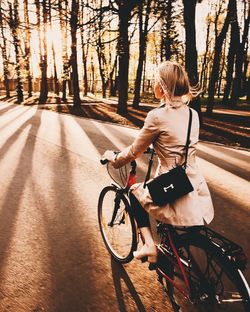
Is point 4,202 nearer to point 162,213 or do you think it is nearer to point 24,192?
point 24,192

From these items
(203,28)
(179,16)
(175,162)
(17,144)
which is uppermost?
(203,28)

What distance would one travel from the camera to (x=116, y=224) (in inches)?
155

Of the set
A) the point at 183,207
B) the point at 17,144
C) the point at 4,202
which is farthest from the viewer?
the point at 17,144

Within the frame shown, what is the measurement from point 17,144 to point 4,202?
15.0 feet

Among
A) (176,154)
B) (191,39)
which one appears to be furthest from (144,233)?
(191,39)

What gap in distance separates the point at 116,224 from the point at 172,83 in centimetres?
214

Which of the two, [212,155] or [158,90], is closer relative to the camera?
[158,90]

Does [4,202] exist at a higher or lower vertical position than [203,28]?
lower

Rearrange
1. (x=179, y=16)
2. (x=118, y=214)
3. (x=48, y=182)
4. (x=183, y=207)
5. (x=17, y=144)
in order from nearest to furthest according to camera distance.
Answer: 1. (x=183, y=207)
2. (x=118, y=214)
3. (x=48, y=182)
4. (x=17, y=144)
5. (x=179, y=16)

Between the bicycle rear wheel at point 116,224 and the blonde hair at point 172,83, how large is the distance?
51.3 inches

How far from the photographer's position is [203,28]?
44.2m

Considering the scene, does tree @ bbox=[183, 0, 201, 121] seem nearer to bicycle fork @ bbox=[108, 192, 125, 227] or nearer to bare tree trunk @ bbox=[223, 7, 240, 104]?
bicycle fork @ bbox=[108, 192, 125, 227]

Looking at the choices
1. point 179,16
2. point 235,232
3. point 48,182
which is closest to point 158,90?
point 235,232

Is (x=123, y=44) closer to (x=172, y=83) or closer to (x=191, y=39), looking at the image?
(x=191, y=39)
